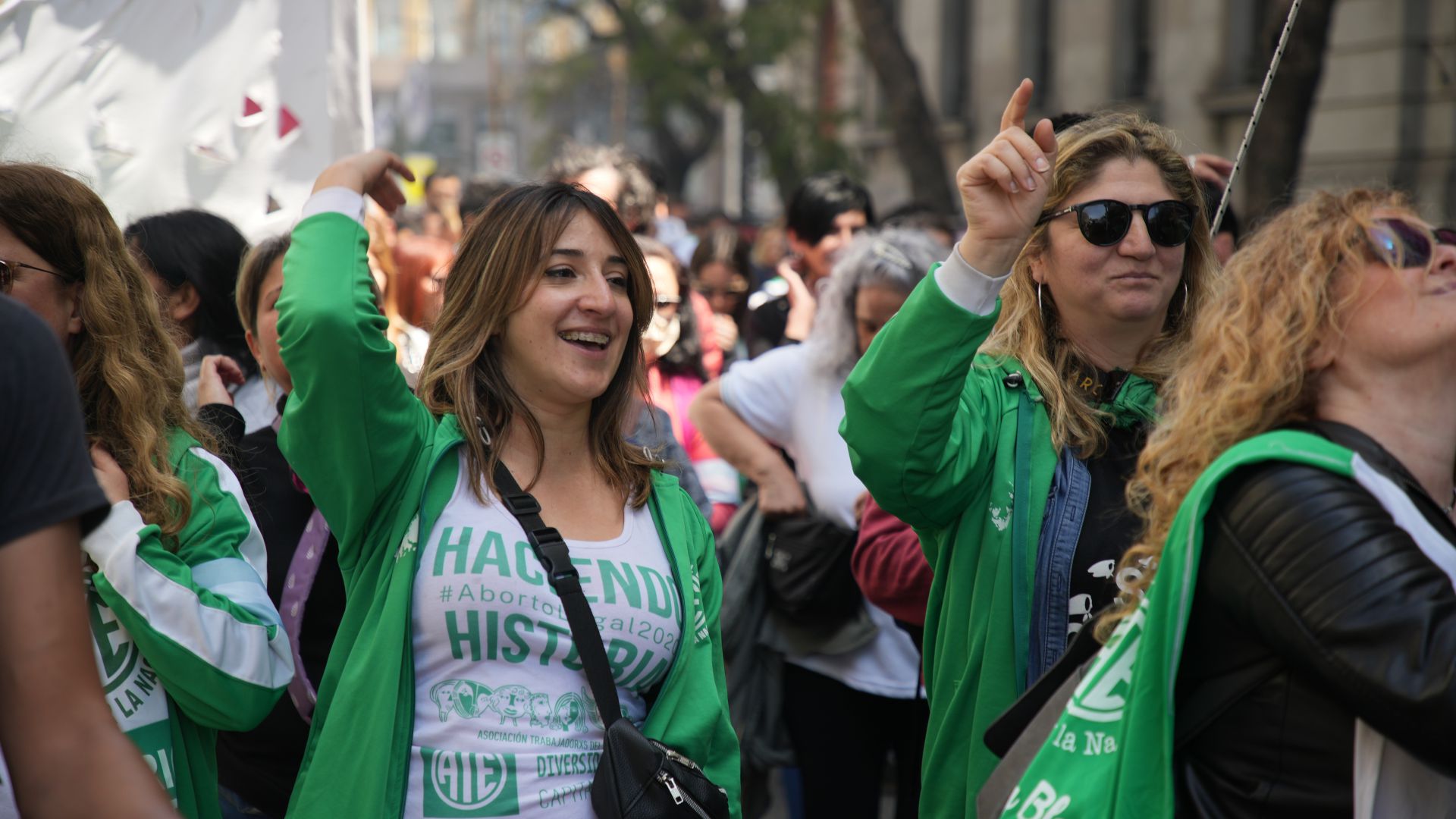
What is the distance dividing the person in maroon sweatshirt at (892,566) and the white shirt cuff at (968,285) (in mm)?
1035

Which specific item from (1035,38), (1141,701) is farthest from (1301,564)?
(1035,38)

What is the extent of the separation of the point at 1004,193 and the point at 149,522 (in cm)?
160

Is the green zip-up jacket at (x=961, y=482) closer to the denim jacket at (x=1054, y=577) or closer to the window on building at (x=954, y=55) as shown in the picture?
the denim jacket at (x=1054, y=577)

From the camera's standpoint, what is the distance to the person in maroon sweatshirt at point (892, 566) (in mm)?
3441

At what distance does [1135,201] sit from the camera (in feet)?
9.46

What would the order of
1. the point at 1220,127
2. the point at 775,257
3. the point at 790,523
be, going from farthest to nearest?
1. the point at 1220,127
2. the point at 775,257
3. the point at 790,523

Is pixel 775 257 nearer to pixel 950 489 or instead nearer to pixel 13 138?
pixel 13 138

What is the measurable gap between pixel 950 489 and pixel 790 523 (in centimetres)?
184

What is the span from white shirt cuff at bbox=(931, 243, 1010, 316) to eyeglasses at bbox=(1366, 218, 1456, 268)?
0.64 meters

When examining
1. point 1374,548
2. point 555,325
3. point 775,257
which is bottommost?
point 775,257

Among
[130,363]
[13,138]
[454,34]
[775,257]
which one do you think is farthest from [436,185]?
[454,34]

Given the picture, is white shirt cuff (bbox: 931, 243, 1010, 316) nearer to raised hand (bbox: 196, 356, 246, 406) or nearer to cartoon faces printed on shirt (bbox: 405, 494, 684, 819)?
cartoon faces printed on shirt (bbox: 405, 494, 684, 819)

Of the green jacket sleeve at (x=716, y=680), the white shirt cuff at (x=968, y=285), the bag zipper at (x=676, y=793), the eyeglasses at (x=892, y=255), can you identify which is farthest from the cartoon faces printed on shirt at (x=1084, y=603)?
the eyeglasses at (x=892, y=255)

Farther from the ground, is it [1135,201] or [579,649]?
[1135,201]
